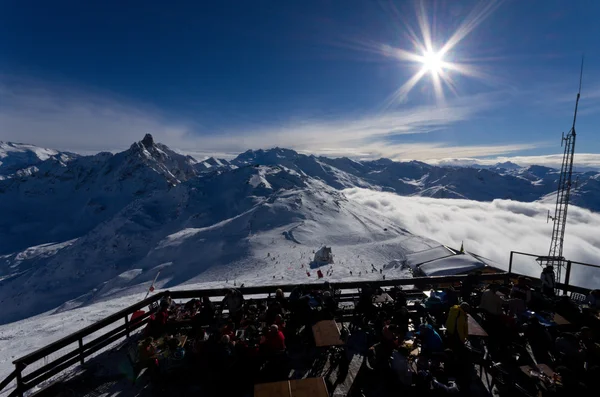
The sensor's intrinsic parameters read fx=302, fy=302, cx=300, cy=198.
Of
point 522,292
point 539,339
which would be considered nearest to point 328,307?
point 539,339

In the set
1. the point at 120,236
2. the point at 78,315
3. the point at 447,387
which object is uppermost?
the point at 447,387

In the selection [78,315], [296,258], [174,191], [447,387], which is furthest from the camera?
[174,191]

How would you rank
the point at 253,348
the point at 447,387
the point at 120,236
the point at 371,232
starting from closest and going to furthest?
1. the point at 447,387
2. the point at 253,348
3. the point at 371,232
4. the point at 120,236

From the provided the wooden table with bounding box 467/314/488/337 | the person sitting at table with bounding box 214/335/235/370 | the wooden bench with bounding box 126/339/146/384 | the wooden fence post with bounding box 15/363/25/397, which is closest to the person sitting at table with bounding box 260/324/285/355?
the person sitting at table with bounding box 214/335/235/370

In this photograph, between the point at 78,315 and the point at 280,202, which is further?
the point at 280,202

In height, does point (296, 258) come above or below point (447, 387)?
below

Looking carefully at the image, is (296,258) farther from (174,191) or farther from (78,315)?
(174,191)

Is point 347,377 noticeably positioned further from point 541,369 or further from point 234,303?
point 541,369

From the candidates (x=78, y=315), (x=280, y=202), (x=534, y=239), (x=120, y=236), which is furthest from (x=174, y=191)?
(x=534, y=239)

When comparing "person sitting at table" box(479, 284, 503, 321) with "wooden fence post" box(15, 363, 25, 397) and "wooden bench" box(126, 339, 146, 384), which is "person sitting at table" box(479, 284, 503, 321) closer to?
"wooden bench" box(126, 339, 146, 384)
